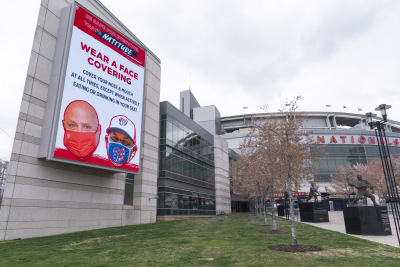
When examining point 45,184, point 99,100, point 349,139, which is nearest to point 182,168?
point 99,100

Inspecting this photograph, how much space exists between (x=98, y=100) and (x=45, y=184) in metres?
8.37

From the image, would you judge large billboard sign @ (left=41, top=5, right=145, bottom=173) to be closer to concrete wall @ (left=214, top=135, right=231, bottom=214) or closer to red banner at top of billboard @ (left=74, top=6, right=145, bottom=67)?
red banner at top of billboard @ (left=74, top=6, right=145, bottom=67)

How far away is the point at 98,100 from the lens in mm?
24266

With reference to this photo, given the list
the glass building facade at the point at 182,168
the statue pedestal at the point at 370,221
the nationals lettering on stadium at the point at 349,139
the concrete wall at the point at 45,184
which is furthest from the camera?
the nationals lettering on stadium at the point at 349,139

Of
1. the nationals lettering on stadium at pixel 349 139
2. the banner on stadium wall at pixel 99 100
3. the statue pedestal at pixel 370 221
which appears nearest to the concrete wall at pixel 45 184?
the banner on stadium wall at pixel 99 100

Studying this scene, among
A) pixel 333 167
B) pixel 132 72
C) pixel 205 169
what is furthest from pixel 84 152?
pixel 333 167

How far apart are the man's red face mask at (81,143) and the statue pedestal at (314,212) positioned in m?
25.0

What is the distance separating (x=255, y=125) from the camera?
Answer: 62.3ft

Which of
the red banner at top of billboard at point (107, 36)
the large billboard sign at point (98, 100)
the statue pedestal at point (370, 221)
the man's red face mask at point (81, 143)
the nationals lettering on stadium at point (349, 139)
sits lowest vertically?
the statue pedestal at point (370, 221)

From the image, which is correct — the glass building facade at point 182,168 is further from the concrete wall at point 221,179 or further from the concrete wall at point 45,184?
the concrete wall at point 45,184

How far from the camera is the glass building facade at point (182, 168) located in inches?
1474

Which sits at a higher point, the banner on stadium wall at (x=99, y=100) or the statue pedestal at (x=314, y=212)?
the banner on stadium wall at (x=99, y=100)

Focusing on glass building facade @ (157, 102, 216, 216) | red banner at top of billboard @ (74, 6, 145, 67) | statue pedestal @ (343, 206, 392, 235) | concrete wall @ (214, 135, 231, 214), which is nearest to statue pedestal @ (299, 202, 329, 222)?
statue pedestal @ (343, 206, 392, 235)

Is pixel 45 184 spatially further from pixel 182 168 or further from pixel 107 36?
pixel 182 168
